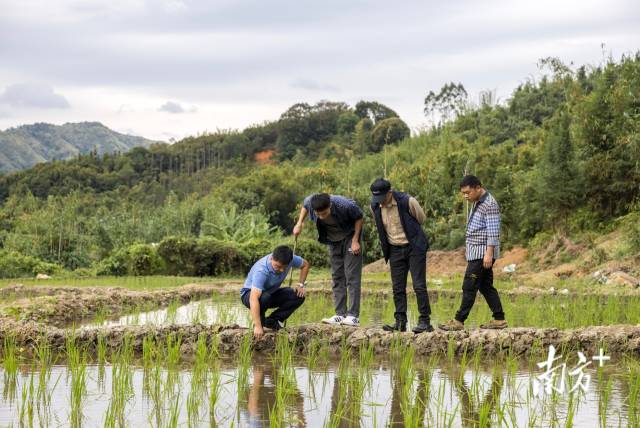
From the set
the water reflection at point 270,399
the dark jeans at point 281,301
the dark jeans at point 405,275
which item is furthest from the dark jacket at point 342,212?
the water reflection at point 270,399

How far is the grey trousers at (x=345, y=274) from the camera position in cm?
817

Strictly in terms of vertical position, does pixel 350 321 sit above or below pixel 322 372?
above

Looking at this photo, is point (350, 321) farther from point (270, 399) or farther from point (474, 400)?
point (474, 400)

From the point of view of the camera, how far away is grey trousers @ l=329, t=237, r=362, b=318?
8.17 m

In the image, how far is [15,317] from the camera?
8914 mm

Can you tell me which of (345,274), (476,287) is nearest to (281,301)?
(345,274)

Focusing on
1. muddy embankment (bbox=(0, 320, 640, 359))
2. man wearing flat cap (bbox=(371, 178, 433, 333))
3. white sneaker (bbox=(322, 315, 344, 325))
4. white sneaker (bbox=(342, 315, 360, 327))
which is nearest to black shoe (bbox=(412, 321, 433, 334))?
man wearing flat cap (bbox=(371, 178, 433, 333))

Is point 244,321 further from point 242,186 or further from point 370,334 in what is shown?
point 242,186

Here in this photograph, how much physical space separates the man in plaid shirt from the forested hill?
8.23 m

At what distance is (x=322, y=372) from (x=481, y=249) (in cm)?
202

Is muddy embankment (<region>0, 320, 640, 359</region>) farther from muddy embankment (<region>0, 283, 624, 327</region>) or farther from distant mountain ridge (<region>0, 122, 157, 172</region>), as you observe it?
distant mountain ridge (<region>0, 122, 157, 172</region>)

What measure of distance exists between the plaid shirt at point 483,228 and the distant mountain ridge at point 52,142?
3234 inches

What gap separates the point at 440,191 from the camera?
2227 centimetres

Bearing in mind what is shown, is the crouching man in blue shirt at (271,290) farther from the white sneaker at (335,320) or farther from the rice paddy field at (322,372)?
the white sneaker at (335,320)
